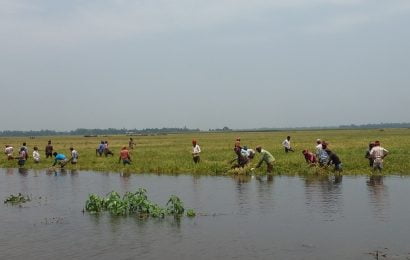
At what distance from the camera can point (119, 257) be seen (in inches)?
456

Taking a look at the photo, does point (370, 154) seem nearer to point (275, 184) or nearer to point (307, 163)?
point (307, 163)

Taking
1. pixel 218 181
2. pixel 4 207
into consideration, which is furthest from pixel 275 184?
pixel 4 207

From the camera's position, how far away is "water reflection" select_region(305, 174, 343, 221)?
16641 millimetres

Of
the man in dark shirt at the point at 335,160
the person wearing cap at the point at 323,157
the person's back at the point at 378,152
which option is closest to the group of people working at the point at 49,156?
the person wearing cap at the point at 323,157

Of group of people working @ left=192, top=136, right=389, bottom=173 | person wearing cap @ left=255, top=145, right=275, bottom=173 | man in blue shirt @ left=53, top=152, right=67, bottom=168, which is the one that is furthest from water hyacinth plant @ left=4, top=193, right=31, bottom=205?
man in blue shirt @ left=53, top=152, right=67, bottom=168

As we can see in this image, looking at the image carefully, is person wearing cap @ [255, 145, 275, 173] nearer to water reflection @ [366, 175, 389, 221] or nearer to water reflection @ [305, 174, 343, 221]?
water reflection @ [305, 174, 343, 221]

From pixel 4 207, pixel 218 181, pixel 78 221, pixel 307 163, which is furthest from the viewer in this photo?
pixel 307 163

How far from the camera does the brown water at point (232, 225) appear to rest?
39.5 ft

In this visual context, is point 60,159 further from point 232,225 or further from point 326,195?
point 232,225

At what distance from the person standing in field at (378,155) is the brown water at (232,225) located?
128 inches

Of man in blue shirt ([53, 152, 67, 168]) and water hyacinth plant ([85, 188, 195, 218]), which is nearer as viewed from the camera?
water hyacinth plant ([85, 188, 195, 218])

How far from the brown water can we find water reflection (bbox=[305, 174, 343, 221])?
0.11ft

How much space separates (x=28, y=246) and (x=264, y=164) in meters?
19.7

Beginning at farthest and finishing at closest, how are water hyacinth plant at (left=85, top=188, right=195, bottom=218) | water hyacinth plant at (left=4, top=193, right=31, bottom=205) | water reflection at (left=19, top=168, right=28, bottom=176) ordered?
water reflection at (left=19, top=168, right=28, bottom=176), water hyacinth plant at (left=4, top=193, right=31, bottom=205), water hyacinth plant at (left=85, top=188, right=195, bottom=218)
